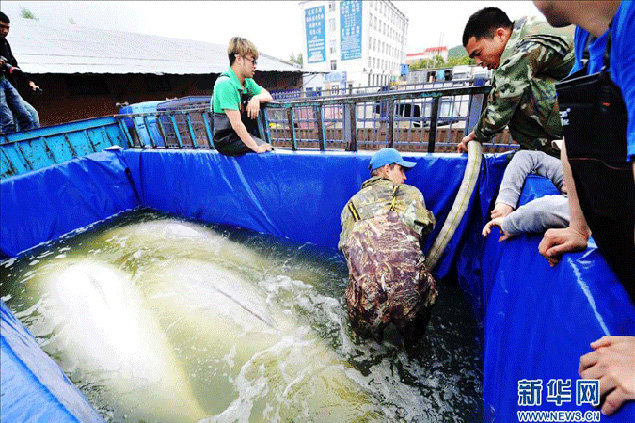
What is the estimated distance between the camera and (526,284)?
1366mm

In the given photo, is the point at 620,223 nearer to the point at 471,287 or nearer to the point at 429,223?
the point at 429,223

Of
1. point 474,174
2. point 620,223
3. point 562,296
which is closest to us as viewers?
point 620,223

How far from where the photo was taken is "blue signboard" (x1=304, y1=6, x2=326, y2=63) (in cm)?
3000

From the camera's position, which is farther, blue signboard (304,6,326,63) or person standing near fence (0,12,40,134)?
blue signboard (304,6,326,63)

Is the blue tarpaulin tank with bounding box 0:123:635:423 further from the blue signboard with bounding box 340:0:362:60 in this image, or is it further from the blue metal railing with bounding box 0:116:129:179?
the blue signboard with bounding box 340:0:362:60

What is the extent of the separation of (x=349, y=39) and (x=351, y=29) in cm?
107

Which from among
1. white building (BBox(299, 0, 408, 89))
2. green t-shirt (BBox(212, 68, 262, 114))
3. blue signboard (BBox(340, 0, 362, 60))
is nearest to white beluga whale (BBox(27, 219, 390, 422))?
green t-shirt (BBox(212, 68, 262, 114))

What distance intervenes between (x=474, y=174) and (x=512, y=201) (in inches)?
23.3

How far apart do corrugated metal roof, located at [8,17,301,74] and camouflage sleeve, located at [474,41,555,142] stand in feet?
37.6

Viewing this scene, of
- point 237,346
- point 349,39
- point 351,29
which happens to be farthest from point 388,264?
point 351,29

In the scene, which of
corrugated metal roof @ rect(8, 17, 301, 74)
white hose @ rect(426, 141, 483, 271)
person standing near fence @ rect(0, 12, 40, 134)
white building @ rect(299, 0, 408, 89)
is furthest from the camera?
white building @ rect(299, 0, 408, 89)

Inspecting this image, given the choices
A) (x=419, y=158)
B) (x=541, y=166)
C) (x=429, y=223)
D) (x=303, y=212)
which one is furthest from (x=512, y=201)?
(x=303, y=212)

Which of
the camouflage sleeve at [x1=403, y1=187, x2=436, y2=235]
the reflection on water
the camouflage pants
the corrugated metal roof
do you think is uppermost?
the corrugated metal roof

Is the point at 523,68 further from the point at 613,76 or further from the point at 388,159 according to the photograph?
the point at 613,76
